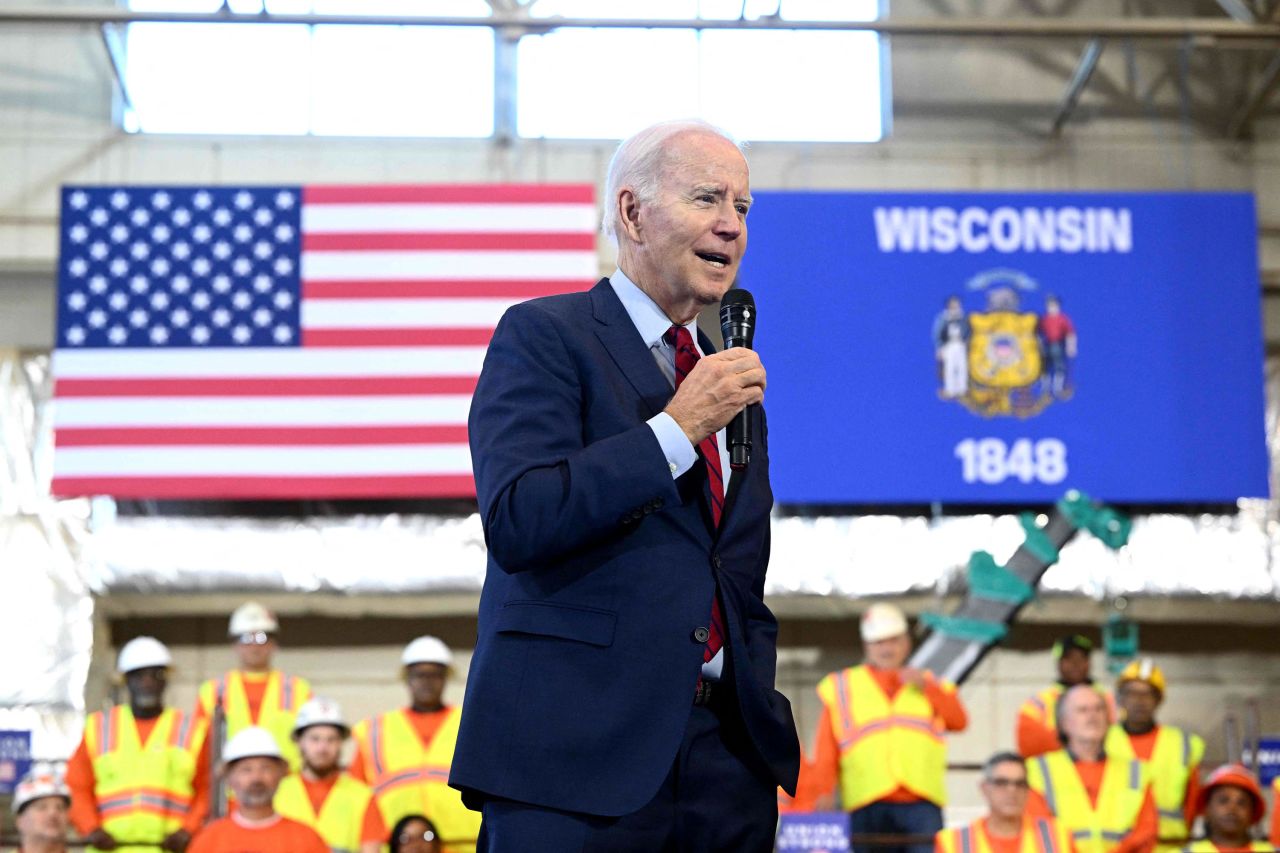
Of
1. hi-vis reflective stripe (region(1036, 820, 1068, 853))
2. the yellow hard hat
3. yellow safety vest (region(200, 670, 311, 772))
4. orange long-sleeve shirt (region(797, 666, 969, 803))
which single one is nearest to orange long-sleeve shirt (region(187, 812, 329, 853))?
yellow safety vest (region(200, 670, 311, 772))

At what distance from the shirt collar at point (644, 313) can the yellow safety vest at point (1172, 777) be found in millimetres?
6022

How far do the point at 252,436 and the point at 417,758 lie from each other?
8.70ft

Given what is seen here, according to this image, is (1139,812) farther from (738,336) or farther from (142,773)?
(738,336)

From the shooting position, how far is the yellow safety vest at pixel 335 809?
7086 mm

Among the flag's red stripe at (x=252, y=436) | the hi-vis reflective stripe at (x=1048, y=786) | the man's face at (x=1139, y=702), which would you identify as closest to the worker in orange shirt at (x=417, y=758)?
the flag's red stripe at (x=252, y=436)

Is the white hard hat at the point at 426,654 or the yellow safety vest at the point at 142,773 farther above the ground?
the white hard hat at the point at 426,654

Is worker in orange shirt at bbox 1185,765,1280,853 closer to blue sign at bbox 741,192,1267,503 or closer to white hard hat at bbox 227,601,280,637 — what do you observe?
blue sign at bbox 741,192,1267,503

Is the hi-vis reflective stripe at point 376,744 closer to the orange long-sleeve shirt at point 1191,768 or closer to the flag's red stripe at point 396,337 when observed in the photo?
the flag's red stripe at point 396,337

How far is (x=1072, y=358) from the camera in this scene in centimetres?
984

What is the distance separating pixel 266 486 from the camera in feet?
30.7

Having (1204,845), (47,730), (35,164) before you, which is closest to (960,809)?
(1204,845)

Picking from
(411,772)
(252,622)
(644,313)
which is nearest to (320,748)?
(411,772)

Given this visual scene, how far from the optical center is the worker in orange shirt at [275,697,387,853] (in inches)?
279

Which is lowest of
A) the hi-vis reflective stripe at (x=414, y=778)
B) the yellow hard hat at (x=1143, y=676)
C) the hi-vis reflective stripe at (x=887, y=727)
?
the hi-vis reflective stripe at (x=414, y=778)
